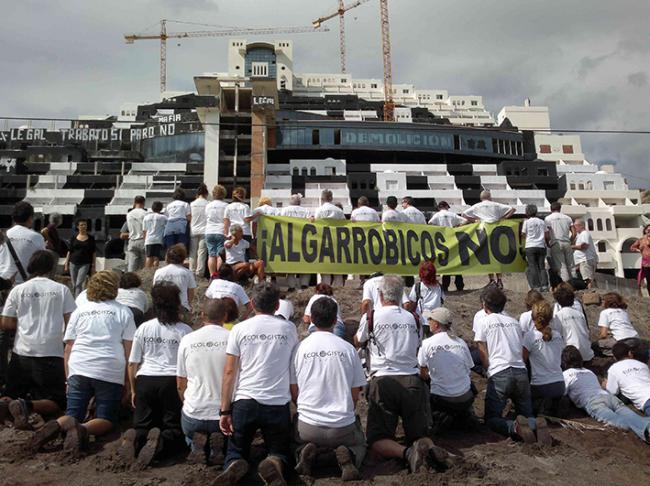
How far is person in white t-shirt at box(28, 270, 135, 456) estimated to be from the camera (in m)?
5.54

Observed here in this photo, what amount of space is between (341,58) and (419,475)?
A: 543ft

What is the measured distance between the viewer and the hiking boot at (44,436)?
516 cm

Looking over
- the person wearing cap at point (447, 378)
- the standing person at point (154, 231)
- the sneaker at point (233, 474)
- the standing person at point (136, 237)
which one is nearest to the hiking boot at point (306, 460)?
the sneaker at point (233, 474)

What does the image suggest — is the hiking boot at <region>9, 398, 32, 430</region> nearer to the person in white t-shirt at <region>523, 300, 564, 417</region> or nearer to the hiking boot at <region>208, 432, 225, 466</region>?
the hiking boot at <region>208, 432, 225, 466</region>

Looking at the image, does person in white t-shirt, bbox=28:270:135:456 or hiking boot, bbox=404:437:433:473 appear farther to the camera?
person in white t-shirt, bbox=28:270:135:456

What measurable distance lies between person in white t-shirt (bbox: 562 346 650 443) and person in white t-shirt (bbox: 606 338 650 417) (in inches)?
8.9

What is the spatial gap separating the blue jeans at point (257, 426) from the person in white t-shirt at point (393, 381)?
3.42 ft

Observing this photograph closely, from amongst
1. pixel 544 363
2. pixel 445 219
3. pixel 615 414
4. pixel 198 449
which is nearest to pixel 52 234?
pixel 198 449

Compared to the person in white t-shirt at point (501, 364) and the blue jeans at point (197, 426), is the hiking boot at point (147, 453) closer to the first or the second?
the blue jeans at point (197, 426)

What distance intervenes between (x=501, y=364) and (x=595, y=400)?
1.52 m

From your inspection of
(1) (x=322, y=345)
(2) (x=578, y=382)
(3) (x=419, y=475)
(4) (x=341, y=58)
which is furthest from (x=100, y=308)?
(4) (x=341, y=58)

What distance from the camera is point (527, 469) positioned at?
5.23 m

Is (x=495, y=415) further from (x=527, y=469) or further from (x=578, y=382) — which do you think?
(x=578, y=382)

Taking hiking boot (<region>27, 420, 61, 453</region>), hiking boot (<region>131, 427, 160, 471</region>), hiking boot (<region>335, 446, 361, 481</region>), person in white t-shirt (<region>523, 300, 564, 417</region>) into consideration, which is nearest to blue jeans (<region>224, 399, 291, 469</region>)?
hiking boot (<region>335, 446, 361, 481</region>)
